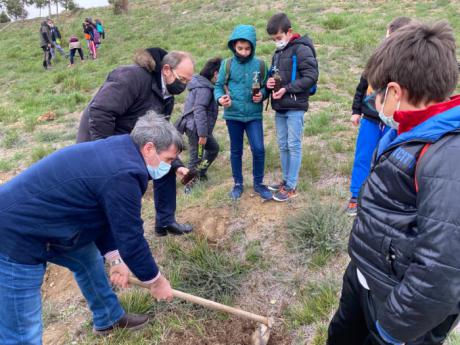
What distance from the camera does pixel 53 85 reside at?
417 inches

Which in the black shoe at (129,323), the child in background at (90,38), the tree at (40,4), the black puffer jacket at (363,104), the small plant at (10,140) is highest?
the tree at (40,4)

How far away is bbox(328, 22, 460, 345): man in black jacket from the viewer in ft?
4.16

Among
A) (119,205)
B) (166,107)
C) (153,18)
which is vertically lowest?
(119,205)

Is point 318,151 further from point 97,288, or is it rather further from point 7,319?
point 7,319

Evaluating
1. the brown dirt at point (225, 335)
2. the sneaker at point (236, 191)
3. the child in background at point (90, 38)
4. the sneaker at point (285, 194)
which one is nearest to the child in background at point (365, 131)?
the sneaker at point (285, 194)

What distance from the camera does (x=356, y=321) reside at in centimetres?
Result: 198

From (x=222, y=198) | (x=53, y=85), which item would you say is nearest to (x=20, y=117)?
(x=53, y=85)

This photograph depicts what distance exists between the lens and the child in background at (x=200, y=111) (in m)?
4.54

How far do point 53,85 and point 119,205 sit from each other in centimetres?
995

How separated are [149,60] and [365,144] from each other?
2.03m

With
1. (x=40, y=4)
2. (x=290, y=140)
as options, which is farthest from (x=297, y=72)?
(x=40, y=4)

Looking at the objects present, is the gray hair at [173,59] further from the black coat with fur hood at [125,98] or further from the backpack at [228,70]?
the backpack at [228,70]

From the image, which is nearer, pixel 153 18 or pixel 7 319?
pixel 7 319

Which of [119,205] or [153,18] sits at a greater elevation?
[153,18]
